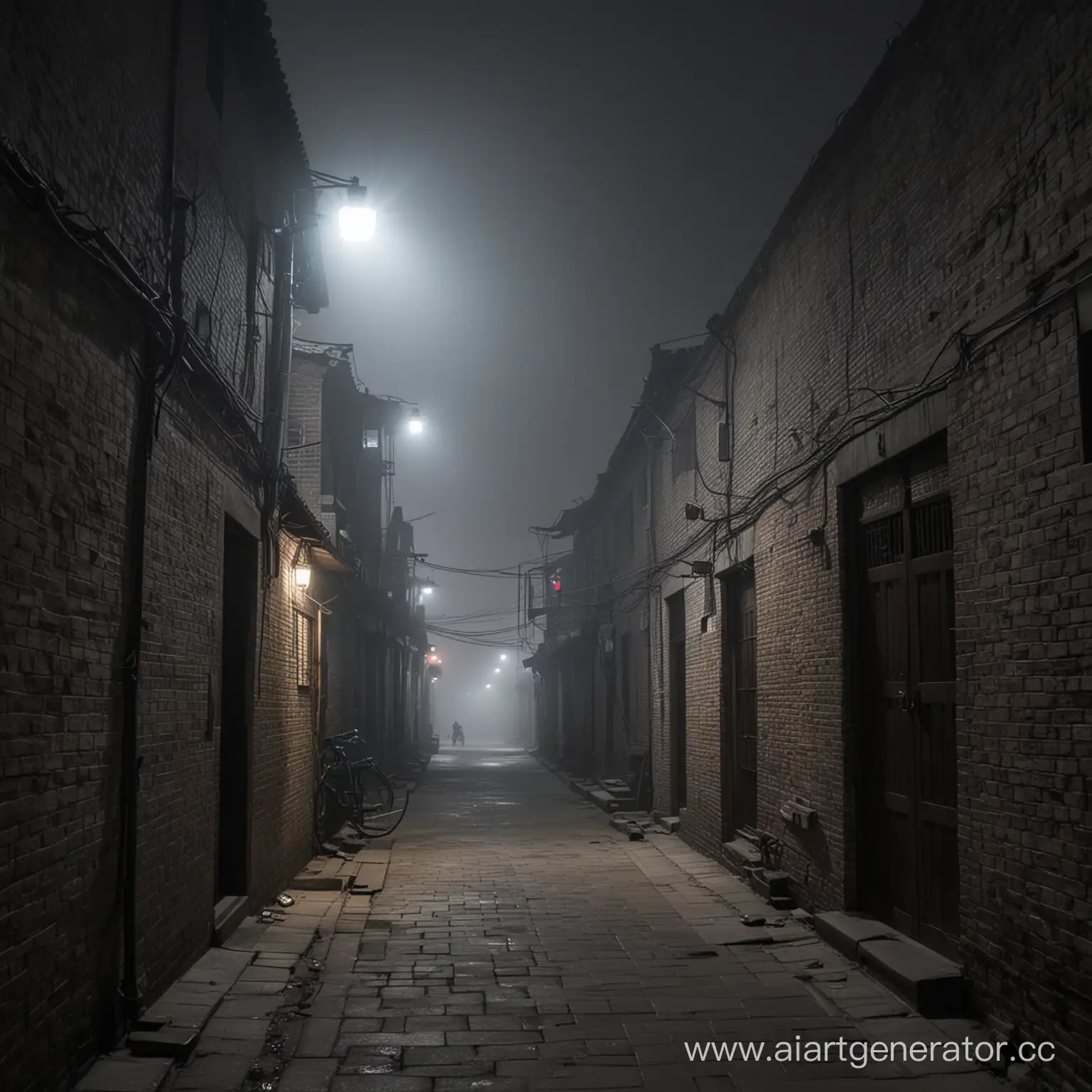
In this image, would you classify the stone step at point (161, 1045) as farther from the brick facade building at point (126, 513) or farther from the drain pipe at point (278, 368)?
the drain pipe at point (278, 368)

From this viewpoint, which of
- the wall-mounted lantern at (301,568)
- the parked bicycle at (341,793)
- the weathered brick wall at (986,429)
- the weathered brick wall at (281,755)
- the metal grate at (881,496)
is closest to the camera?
the weathered brick wall at (986,429)

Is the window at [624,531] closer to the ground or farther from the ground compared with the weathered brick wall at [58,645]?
farther from the ground

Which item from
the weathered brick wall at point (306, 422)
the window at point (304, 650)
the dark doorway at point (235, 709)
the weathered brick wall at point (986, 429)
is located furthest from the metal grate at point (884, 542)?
the weathered brick wall at point (306, 422)

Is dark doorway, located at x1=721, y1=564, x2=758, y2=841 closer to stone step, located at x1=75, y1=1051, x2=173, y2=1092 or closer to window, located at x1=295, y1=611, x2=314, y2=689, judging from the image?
window, located at x1=295, y1=611, x2=314, y2=689

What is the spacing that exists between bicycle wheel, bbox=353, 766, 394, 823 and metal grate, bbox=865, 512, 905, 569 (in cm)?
855

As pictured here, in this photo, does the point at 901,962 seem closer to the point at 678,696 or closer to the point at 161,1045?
the point at 161,1045

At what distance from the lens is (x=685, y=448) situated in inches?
596

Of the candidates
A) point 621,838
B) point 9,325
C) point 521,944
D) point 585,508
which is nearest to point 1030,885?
point 521,944

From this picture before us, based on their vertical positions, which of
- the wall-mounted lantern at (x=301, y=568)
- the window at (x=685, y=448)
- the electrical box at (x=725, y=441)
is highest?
the window at (x=685, y=448)

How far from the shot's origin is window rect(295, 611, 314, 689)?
37.9 ft

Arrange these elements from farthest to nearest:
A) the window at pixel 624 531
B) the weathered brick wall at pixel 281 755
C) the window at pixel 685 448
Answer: the window at pixel 624 531 → the window at pixel 685 448 → the weathered brick wall at pixel 281 755

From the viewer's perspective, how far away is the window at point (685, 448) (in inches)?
574

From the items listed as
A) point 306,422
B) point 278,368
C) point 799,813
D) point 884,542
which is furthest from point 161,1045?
point 306,422

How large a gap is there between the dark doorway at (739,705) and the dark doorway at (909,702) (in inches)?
121
